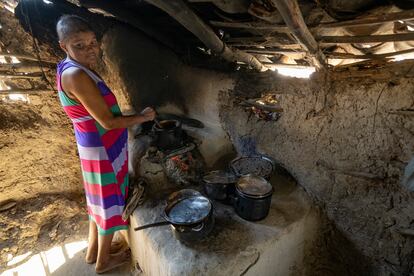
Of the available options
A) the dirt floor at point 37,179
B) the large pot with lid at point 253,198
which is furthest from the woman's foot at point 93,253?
the large pot with lid at point 253,198

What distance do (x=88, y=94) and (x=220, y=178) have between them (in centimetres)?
137

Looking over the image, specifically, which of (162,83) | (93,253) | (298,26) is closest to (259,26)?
(298,26)

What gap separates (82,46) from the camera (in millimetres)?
1825

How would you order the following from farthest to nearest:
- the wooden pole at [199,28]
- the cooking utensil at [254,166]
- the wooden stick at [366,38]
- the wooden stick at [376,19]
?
the cooking utensil at [254,166]
the wooden pole at [199,28]
the wooden stick at [366,38]
the wooden stick at [376,19]

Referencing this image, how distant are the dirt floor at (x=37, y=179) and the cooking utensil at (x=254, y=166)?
226 centimetres

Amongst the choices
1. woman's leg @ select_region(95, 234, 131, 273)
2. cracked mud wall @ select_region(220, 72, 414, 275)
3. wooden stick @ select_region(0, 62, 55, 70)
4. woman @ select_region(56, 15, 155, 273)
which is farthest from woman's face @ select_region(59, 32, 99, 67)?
wooden stick @ select_region(0, 62, 55, 70)

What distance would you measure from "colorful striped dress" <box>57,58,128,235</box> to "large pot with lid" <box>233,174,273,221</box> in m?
1.06

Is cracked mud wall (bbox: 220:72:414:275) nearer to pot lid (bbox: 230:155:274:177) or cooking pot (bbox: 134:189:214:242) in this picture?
pot lid (bbox: 230:155:274:177)

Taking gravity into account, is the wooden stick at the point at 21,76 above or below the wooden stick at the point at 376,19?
below

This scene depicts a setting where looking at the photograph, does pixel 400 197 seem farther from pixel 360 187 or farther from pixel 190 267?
pixel 190 267

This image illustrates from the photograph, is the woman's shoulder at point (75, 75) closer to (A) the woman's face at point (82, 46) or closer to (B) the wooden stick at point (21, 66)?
(A) the woman's face at point (82, 46)

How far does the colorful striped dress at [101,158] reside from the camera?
1.93 meters

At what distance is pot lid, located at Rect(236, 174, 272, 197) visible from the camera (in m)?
2.07

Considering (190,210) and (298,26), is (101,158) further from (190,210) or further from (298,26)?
(298,26)
